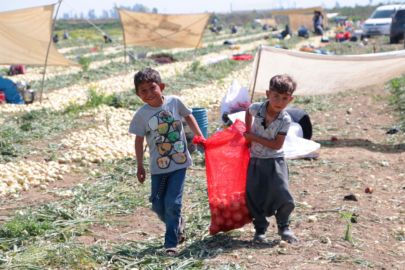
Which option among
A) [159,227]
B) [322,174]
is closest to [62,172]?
[159,227]

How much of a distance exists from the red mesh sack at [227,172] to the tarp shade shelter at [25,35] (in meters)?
7.92

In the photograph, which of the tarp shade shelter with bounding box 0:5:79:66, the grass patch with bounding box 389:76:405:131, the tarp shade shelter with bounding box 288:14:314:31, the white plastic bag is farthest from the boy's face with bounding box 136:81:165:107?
the tarp shade shelter with bounding box 288:14:314:31

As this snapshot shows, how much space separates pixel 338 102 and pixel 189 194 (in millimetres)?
5726

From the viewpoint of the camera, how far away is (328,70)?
7.64 metres

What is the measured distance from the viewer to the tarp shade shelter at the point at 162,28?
53.8 ft

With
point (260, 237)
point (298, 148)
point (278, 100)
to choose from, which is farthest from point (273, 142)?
point (298, 148)

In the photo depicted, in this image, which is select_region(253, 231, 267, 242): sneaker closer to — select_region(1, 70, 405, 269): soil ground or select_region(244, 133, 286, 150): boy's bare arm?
select_region(1, 70, 405, 269): soil ground

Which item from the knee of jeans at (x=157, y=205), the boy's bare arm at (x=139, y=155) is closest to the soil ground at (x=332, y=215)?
the knee of jeans at (x=157, y=205)

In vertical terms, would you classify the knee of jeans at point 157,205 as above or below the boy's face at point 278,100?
below

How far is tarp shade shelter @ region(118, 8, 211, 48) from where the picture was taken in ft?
53.8

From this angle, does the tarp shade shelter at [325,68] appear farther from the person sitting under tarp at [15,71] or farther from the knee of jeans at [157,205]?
the person sitting under tarp at [15,71]

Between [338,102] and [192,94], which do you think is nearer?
[338,102]

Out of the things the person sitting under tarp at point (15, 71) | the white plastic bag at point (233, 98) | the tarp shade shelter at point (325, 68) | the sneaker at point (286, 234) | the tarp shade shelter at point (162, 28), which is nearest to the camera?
the sneaker at point (286, 234)

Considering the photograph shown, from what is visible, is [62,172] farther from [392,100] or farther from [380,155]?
[392,100]
